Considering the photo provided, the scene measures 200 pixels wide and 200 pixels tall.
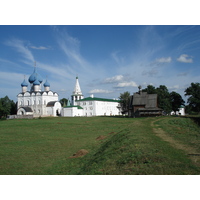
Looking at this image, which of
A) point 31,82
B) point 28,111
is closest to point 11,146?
point 28,111

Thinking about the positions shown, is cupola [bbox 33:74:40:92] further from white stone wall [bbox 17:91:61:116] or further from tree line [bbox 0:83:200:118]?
tree line [bbox 0:83:200:118]

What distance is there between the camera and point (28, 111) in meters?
72.4

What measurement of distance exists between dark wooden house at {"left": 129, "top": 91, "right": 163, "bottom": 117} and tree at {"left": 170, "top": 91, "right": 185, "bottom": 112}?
18741 mm

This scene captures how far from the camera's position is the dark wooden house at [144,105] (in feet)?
152

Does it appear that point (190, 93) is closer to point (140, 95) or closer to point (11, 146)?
point (140, 95)

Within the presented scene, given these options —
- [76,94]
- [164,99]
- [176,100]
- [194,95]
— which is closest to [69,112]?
[76,94]

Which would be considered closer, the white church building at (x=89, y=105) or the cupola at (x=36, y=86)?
the cupola at (x=36, y=86)

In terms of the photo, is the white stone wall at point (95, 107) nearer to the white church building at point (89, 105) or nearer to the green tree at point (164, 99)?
the white church building at point (89, 105)

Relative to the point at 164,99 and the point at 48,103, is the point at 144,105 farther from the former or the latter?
the point at 48,103

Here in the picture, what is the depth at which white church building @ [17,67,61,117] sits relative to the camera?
7350 cm

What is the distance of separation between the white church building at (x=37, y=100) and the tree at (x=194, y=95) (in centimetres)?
4119

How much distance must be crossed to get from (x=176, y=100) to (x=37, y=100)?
145 ft

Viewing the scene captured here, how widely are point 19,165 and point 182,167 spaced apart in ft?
27.6

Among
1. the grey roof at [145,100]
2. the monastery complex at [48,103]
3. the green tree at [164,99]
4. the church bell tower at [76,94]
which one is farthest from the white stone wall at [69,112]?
the grey roof at [145,100]
